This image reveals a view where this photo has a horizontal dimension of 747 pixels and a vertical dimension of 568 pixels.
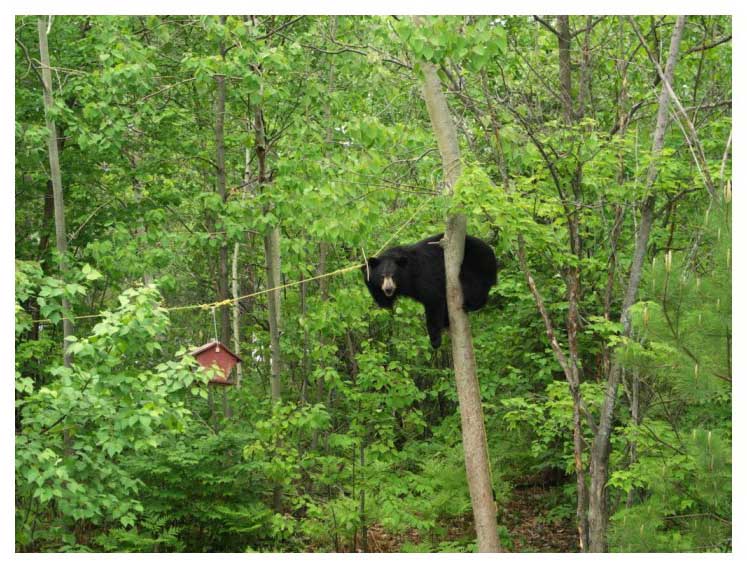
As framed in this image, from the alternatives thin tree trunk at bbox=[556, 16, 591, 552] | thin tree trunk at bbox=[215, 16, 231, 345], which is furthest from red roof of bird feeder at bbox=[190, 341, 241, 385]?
thin tree trunk at bbox=[215, 16, 231, 345]

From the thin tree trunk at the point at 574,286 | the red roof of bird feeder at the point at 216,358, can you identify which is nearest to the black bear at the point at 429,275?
the thin tree trunk at the point at 574,286

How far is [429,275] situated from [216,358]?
2176 millimetres

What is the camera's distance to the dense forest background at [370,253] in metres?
5.87

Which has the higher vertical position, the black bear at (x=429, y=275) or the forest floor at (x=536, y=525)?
the black bear at (x=429, y=275)

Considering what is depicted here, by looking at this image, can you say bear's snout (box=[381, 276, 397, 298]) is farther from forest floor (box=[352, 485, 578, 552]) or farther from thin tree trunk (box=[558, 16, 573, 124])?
forest floor (box=[352, 485, 578, 552])

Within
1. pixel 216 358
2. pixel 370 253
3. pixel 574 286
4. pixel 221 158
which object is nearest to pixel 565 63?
pixel 574 286

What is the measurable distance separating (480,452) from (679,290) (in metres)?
1.99

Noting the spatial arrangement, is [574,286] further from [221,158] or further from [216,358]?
[221,158]


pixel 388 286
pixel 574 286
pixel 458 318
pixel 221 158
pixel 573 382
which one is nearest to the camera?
pixel 458 318

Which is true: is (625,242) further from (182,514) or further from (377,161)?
(182,514)

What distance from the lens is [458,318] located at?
6.18m

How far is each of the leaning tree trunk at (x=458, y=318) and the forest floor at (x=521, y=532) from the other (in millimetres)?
3494

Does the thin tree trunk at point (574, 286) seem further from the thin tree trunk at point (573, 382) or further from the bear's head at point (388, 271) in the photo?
the bear's head at point (388, 271)

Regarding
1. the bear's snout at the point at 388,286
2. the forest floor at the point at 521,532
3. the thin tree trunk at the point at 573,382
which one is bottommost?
the forest floor at the point at 521,532
